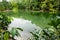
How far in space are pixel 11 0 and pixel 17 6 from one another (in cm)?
196

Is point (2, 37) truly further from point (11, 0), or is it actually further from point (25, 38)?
point (11, 0)

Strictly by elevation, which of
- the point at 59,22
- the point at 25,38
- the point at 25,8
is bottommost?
the point at 25,8

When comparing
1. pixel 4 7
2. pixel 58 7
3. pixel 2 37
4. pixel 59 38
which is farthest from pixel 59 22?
pixel 4 7

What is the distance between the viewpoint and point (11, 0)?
32.6m

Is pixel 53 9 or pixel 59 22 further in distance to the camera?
pixel 53 9

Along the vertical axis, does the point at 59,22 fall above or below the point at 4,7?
above

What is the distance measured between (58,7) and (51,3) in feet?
5.91

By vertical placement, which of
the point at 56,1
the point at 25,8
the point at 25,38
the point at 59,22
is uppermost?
the point at 59,22

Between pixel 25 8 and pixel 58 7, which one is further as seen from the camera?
pixel 25 8

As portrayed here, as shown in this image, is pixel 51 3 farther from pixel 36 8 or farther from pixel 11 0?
pixel 11 0

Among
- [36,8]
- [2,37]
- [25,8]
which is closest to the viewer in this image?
[2,37]

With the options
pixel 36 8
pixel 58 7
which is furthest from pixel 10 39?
pixel 36 8

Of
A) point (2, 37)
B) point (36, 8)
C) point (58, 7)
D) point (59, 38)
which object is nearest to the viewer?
point (2, 37)

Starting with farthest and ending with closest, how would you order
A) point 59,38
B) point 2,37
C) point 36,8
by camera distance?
point 36,8 → point 59,38 → point 2,37
